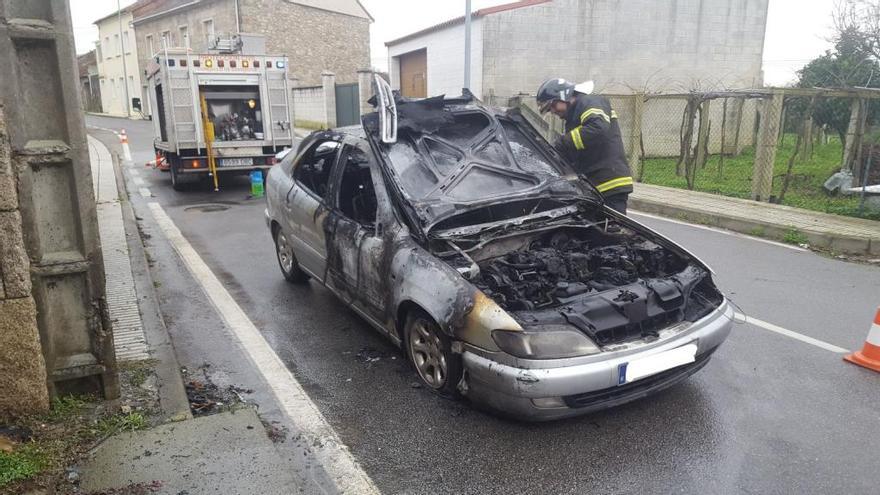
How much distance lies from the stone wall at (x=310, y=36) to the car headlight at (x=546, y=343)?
3388 cm

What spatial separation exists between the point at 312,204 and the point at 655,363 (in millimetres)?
3089

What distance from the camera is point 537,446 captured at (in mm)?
3395

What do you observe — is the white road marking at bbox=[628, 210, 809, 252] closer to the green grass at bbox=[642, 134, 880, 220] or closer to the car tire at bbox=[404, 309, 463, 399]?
the green grass at bbox=[642, 134, 880, 220]

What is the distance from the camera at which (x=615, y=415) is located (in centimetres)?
371

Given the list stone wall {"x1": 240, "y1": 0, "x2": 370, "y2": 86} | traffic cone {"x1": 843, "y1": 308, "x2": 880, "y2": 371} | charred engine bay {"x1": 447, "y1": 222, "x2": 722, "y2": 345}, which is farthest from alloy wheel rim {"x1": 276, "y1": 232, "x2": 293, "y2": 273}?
stone wall {"x1": 240, "y1": 0, "x2": 370, "y2": 86}

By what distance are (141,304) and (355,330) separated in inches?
73.8

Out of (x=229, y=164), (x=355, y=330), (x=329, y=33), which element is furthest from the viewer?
(x=329, y=33)

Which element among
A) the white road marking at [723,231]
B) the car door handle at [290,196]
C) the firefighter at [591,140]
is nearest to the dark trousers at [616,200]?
the firefighter at [591,140]

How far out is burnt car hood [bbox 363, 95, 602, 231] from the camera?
4352 mm

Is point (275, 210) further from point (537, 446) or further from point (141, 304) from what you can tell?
point (537, 446)

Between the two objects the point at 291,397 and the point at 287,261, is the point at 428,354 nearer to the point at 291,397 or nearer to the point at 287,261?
the point at 291,397

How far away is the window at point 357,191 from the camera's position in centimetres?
453

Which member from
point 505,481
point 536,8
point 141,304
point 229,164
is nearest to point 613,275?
point 505,481

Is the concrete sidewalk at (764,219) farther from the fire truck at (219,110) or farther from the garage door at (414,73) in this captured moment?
the garage door at (414,73)
